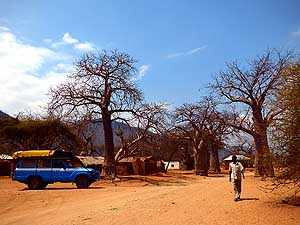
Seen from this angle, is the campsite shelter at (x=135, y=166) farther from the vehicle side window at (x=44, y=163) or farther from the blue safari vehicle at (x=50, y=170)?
the vehicle side window at (x=44, y=163)


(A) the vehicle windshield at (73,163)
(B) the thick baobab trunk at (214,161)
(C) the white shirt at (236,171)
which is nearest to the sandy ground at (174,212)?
(C) the white shirt at (236,171)

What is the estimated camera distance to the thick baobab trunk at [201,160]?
46031 millimetres

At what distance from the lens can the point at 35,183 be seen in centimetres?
2636

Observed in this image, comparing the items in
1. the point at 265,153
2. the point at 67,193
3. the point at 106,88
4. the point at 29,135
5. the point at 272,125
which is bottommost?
the point at 67,193

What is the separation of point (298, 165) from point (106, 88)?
932 inches

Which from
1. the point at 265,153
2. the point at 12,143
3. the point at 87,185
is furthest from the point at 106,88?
the point at 265,153

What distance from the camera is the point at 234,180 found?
13906mm

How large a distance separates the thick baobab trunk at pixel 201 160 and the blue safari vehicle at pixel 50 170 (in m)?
21.6

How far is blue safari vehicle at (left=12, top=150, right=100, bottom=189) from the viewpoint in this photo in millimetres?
26094

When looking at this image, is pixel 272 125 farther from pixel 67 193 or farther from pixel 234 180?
pixel 67 193

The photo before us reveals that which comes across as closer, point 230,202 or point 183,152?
point 230,202

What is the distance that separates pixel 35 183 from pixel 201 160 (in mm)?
24811

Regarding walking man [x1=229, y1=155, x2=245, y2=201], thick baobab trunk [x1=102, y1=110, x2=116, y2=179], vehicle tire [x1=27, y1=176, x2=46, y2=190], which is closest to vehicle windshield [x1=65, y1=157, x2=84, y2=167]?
vehicle tire [x1=27, y1=176, x2=46, y2=190]

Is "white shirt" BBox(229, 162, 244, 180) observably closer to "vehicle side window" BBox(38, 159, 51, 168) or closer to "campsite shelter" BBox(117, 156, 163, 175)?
"vehicle side window" BBox(38, 159, 51, 168)
